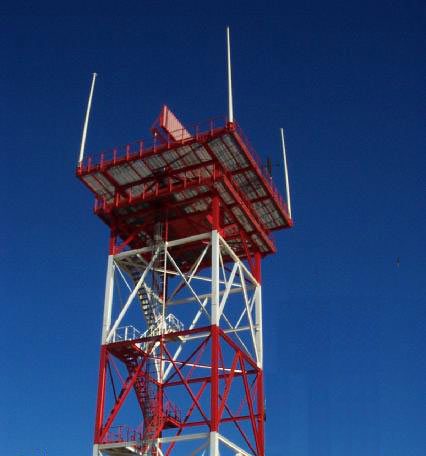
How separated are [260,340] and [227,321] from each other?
3.25 meters

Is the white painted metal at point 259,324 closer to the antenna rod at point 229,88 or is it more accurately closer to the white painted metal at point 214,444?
the white painted metal at point 214,444

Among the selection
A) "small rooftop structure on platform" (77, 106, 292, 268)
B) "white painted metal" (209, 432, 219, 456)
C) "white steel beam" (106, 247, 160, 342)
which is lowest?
"white painted metal" (209, 432, 219, 456)

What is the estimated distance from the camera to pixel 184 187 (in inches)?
2219

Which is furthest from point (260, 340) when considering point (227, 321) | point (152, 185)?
point (152, 185)

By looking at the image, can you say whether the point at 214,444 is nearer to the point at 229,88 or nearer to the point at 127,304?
the point at 127,304

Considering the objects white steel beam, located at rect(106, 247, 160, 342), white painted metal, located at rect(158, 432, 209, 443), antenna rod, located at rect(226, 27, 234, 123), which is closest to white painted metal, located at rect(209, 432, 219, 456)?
white painted metal, located at rect(158, 432, 209, 443)

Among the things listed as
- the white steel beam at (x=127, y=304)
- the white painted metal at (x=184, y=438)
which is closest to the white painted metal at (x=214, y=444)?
the white painted metal at (x=184, y=438)

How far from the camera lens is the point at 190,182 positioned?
5666 cm

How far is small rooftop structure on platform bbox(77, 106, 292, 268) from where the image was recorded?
183 feet

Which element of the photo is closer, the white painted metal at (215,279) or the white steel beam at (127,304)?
the white painted metal at (215,279)

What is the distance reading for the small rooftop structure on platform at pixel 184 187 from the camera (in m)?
55.9

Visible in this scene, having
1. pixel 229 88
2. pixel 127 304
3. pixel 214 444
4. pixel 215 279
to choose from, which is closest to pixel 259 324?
pixel 215 279

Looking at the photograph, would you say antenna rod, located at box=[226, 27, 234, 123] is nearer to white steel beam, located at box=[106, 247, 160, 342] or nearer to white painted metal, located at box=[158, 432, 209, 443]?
white steel beam, located at box=[106, 247, 160, 342]

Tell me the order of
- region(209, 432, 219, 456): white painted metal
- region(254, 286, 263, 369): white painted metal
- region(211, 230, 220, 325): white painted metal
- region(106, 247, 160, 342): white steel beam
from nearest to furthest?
region(209, 432, 219, 456): white painted metal → region(211, 230, 220, 325): white painted metal → region(106, 247, 160, 342): white steel beam → region(254, 286, 263, 369): white painted metal
